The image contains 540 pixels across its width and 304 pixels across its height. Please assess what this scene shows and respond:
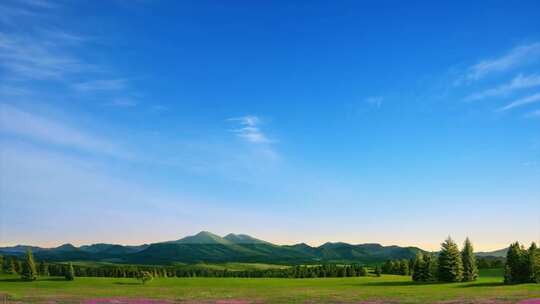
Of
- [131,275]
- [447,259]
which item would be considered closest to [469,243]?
[447,259]

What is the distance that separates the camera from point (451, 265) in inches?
4395

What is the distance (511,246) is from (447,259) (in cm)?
1346

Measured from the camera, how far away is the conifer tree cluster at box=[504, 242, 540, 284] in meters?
99.1

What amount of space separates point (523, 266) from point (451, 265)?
1536 centimetres

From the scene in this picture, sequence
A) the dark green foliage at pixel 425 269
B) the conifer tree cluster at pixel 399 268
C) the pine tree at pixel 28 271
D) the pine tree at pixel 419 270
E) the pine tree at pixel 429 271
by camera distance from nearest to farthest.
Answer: the pine tree at pixel 429 271, the dark green foliage at pixel 425 269, the pine tree at pixel 419 270, the pine tree at pixel 28 271, the conifer tree cluster at pixel 399 268

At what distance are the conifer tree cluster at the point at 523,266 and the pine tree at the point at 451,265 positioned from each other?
10880mm

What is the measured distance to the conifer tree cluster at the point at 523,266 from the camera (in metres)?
99.1

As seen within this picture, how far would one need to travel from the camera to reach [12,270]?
188375mm

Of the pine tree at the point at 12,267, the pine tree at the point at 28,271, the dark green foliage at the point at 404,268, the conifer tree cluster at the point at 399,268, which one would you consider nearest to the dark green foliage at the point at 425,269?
the dark green foliage at the point at 404,268

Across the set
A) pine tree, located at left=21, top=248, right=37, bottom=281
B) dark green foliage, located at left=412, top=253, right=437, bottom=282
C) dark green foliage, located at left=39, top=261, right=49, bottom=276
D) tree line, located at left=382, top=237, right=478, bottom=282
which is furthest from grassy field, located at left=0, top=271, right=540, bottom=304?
dark green foliage, located at left=39, top=261, right=49, bottom=276

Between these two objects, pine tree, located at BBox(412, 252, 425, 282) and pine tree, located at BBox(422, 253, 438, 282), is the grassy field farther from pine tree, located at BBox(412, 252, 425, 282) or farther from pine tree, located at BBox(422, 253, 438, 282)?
pine tree, located at BBox(412, 252, 425, 282)

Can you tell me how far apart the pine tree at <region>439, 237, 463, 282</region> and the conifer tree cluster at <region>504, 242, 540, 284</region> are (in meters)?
10.9

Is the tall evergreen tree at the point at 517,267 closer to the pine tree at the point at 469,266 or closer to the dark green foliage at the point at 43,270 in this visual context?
the pine tree at the point at 469,266

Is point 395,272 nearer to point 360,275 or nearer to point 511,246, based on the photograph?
point 360,275
